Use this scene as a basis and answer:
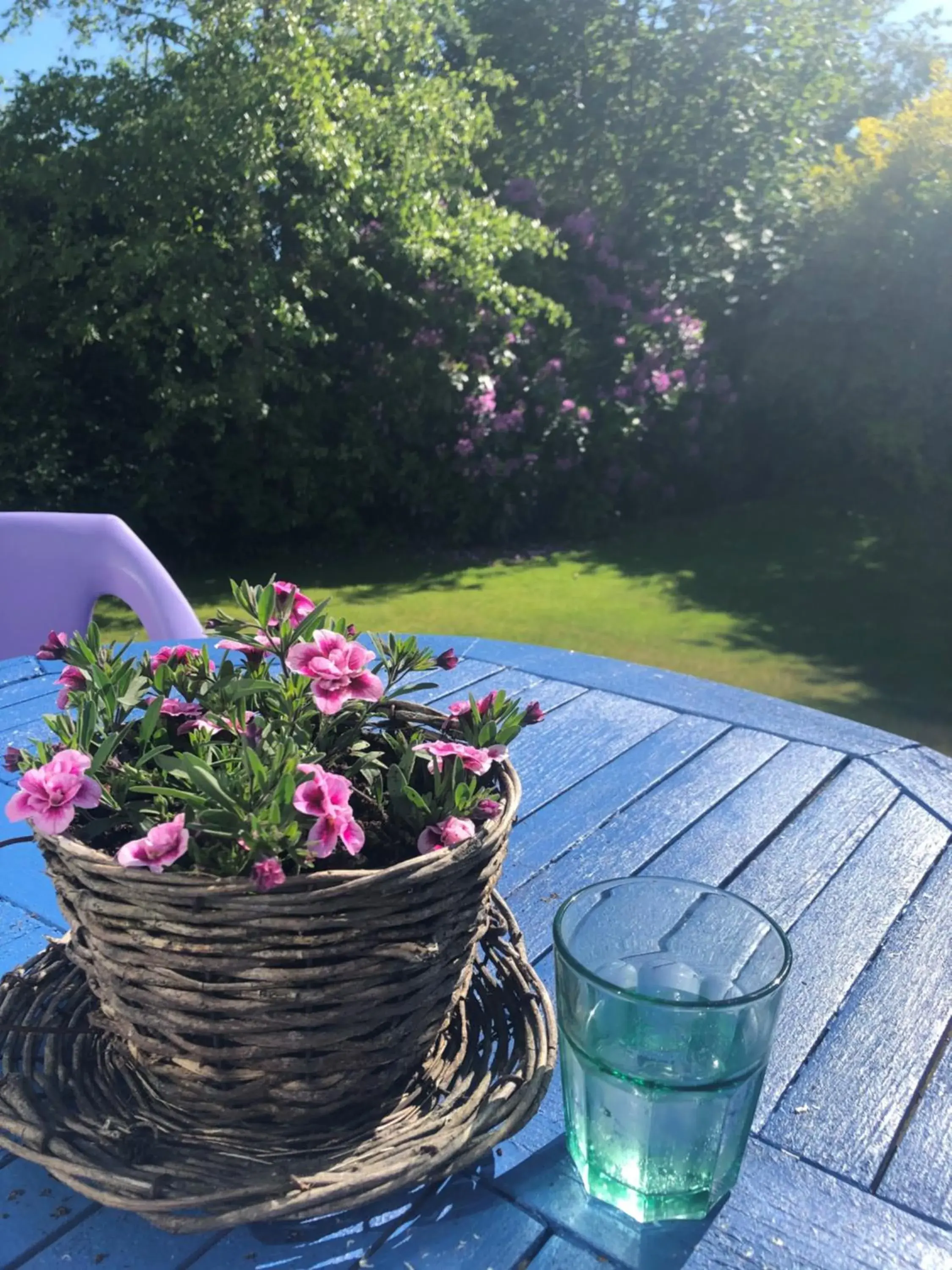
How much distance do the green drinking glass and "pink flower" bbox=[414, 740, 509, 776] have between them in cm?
13

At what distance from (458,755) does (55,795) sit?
0.28 m

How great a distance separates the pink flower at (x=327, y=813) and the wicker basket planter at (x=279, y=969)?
0.07ft

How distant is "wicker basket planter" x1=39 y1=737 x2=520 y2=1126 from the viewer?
2.16ft

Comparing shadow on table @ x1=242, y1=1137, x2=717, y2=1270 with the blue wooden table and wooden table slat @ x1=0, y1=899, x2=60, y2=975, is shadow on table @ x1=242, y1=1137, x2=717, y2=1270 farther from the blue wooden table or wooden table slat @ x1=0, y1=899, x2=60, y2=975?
wooden table slat @ x1=0, y1=899, x2=60, y2=975

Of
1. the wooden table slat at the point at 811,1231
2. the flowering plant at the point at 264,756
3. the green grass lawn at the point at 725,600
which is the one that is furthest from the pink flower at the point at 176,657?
the green grass lawn at the point at 725,600

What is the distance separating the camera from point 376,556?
627 cm

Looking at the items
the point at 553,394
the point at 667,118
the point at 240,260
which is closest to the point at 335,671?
the point at 240,260

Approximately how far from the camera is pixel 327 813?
675 millimetres

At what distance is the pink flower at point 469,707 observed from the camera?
2.75ft

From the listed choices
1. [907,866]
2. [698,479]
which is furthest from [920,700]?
[698,479]

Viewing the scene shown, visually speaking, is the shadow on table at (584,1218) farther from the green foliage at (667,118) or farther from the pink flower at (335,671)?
the green foliage at (667,118)

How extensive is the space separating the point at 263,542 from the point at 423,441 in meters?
1.10

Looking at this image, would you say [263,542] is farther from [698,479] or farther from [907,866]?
[907,866]

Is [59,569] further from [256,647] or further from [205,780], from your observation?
[205,780]
